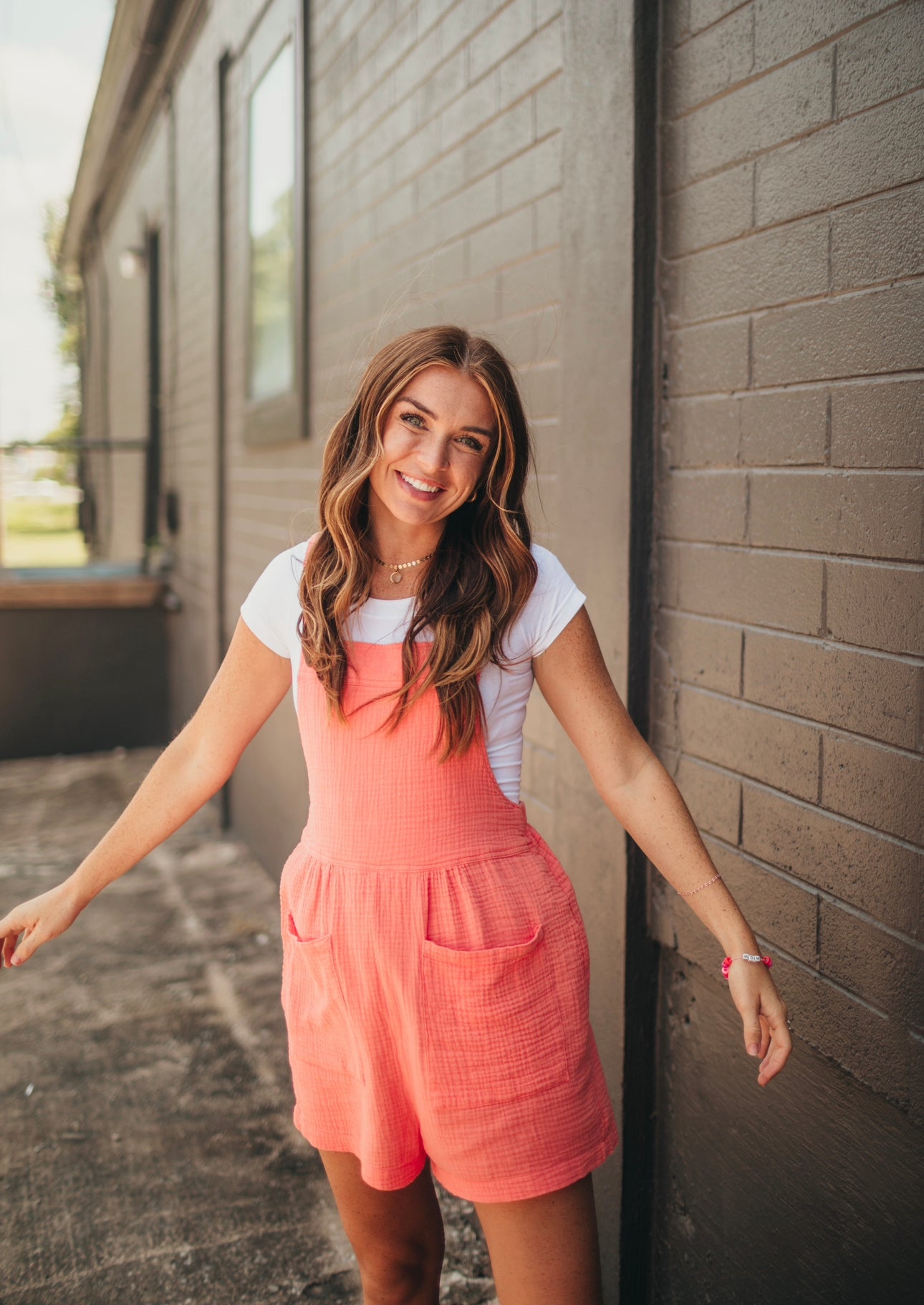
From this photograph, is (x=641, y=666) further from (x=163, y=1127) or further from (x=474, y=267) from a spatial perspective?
(x=163, y=1127)

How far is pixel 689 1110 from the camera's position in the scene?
2344 mm

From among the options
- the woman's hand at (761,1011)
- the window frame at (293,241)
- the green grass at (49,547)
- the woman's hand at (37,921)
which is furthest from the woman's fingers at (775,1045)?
the green grass at (49,547)

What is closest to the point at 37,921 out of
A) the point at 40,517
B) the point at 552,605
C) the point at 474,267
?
the point at 552,605

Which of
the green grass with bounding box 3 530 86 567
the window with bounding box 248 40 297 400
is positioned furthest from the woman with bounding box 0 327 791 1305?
the green grass with bounding box 3 530 86 567

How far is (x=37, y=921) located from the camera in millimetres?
1857

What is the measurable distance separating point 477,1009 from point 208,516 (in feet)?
18.4

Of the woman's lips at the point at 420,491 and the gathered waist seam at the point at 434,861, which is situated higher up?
the woman's lips at the point at 420,491

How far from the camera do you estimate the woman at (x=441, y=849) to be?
1.67 m

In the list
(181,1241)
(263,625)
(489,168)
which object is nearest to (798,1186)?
(263,625)

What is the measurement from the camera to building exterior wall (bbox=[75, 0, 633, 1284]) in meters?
2.39

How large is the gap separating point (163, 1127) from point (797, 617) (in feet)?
8.01

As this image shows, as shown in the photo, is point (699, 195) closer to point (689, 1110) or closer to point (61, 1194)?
point (689, 1110)

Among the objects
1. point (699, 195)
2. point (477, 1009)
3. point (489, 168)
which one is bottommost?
point (477, 1009)

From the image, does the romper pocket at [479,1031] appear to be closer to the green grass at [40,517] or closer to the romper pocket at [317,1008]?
the romper pocket at [317,1008]
